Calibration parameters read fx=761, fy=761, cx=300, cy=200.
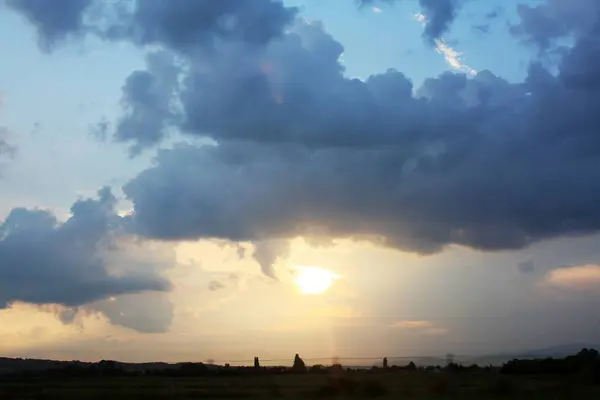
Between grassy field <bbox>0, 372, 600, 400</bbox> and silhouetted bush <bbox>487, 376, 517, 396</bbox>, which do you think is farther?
silhouetted bush <bbox>487, 376, 517, 396</bbox>

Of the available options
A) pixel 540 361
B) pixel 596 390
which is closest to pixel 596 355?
pixel 540 361

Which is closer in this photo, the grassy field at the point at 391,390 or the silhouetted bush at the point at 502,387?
the grassy field at the point at 391,390

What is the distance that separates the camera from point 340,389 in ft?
112

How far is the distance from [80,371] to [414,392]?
147 feet

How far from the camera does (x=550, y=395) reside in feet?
96.1

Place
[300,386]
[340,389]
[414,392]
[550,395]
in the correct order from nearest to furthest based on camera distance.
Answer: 1. [550,395]
2. [414,392]
3. [340,389]
4. [300,386]

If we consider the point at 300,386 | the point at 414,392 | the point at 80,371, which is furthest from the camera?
the point at 80,371

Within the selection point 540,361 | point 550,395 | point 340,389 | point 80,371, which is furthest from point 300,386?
point 80,371

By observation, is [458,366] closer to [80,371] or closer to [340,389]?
[340,389]

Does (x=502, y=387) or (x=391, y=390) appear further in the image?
(x=391, y=390)

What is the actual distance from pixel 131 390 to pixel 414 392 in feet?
51.9

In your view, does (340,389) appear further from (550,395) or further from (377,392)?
(550,395)

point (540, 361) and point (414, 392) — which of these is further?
point (540, 361)

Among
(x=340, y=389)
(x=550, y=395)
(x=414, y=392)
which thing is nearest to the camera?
(x=550, y=395)
